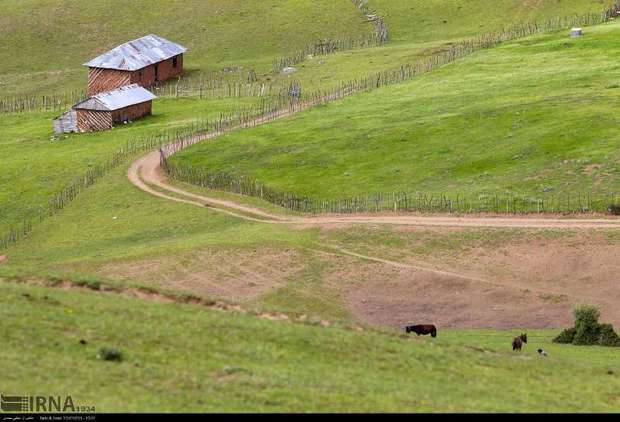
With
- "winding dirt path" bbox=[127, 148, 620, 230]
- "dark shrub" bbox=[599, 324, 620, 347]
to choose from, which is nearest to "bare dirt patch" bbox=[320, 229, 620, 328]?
"winding dirt path" bbox=[127, 148, 620, 230]

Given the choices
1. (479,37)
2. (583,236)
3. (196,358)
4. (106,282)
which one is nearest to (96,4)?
(479,37)

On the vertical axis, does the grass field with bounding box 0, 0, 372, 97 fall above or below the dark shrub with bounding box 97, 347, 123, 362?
above

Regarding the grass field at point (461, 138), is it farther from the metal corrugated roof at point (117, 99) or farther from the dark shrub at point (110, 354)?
the dark shrub at point (110, 354)

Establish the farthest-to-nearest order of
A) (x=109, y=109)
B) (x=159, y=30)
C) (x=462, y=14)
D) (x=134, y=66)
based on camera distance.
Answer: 1. (x=159, y=30)
2. (x=462, y=14)
3. (x=134, y=66)
4. (x=109, y=109)

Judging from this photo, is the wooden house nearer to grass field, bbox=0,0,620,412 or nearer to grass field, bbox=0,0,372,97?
grass field, bbox=0,0,372,97

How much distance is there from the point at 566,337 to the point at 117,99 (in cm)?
7075

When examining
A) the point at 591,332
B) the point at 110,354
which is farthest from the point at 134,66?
the point at 110,354

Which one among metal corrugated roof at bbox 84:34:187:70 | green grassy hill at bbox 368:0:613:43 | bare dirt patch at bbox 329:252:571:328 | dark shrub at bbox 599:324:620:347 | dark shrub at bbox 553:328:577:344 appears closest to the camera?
dark shrub at bbox 599:324:620:347

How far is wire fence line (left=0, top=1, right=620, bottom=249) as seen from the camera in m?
Answer: 82.8

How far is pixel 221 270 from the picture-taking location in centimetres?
7088

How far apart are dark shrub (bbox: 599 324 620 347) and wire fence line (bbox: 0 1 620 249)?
19485mm

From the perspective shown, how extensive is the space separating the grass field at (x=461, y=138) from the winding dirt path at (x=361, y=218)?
17.4ft

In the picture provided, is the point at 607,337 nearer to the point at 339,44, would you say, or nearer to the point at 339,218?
the point at 339,218
